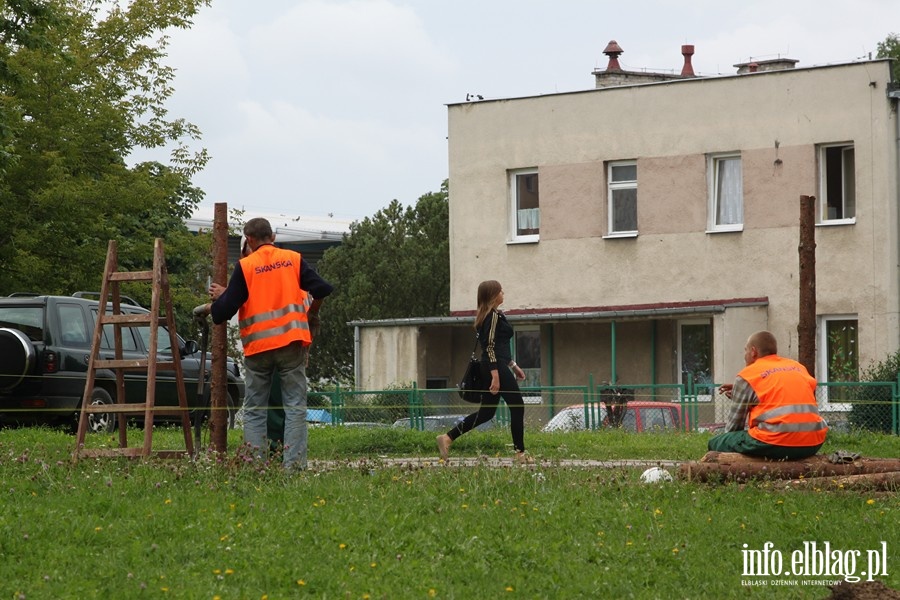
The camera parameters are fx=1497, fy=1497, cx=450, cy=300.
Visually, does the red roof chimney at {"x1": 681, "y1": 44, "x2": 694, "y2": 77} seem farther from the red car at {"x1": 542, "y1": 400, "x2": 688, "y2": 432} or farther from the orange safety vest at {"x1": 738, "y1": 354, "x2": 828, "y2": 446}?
the orange safety vest at {"x1": 738, "y1": 354, "x2": 828, "y2": 446}

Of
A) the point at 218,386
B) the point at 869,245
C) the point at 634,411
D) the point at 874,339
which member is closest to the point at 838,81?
the point at 869,245

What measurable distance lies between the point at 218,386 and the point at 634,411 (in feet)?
40.5

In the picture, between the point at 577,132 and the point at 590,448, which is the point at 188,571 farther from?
the point at 577,132

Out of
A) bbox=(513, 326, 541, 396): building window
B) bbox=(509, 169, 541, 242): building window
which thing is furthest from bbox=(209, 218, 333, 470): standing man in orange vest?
bbox=(513, 326, 541, 396): building window

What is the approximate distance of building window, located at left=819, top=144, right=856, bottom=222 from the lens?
1216 inches

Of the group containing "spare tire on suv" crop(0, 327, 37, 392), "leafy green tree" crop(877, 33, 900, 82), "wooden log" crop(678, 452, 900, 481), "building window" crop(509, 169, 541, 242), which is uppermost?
"leafy green tree" crop(877, 33, 900, 82)

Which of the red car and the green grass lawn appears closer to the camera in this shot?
the green grass lawn

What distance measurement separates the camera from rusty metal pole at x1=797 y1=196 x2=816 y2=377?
17109 mm

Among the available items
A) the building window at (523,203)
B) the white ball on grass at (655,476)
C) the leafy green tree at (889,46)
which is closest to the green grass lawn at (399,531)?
the white ball on grass at (655,476)

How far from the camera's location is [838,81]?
30641mm

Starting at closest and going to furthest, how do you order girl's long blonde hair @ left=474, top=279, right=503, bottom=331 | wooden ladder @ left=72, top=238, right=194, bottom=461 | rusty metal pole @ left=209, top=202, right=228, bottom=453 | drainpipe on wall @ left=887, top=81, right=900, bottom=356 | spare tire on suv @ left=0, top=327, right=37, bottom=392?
wooden ladder @ left=72, top=238, right=194, bottom=461
rusty metal pole @ left=209, top=202, right=228, bottom=453
girl's long blonde hair @ left=474, top=279, right=503, bottom=331
spare tire on suv @ left=0, top=327, right=37, bottom=392
drainpipe on wall @ left=887, top=81, right=900, bottom=356

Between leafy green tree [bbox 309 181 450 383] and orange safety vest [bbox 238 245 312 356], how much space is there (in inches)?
1573

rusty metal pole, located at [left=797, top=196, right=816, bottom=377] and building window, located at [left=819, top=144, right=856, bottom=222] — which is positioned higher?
building window, located at [left=819, top=144, right=856, bottom=222]

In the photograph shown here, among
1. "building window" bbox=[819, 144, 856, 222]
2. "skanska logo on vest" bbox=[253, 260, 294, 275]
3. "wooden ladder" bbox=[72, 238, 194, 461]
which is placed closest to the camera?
"skanska logo on vest" bbox=[253, 260, 294, 275]
